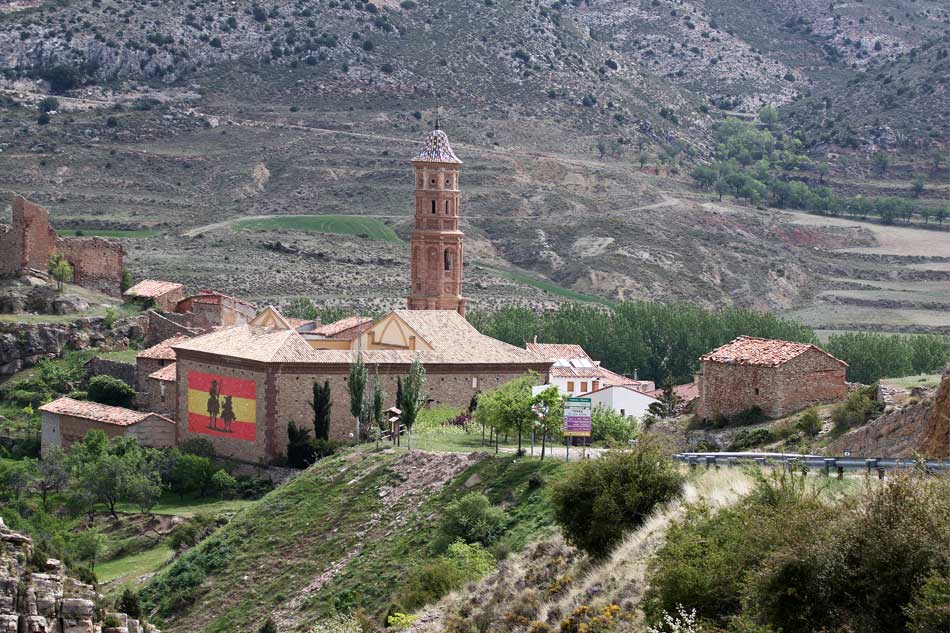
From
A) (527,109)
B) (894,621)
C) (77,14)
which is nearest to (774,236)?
(527,109)

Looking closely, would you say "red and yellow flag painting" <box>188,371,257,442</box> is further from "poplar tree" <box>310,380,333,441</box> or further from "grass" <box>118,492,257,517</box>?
"grass" <box>118,492,257,517</box>

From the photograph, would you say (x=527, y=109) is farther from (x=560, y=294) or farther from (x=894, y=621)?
(x=894, y=621)

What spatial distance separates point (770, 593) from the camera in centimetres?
2355

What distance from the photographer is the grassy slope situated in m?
41.9

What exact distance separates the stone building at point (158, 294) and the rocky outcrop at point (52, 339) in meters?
3.63

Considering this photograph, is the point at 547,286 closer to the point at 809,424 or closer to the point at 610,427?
the point at 610,427

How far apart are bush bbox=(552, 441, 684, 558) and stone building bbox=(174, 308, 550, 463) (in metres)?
28.0


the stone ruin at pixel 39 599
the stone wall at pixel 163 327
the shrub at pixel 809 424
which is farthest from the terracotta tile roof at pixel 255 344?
the stone ruin at pixel 39 599

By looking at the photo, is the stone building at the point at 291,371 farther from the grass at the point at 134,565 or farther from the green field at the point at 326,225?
the green field at the point at 326,225

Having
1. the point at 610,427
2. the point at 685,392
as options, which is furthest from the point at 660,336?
the point at 610,427

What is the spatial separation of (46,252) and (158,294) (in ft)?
17.3

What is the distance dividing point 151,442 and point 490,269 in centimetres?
5164

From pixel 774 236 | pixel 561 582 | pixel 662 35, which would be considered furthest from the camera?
pixel 662 35

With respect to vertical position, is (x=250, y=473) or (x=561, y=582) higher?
(x=561, y=582)
